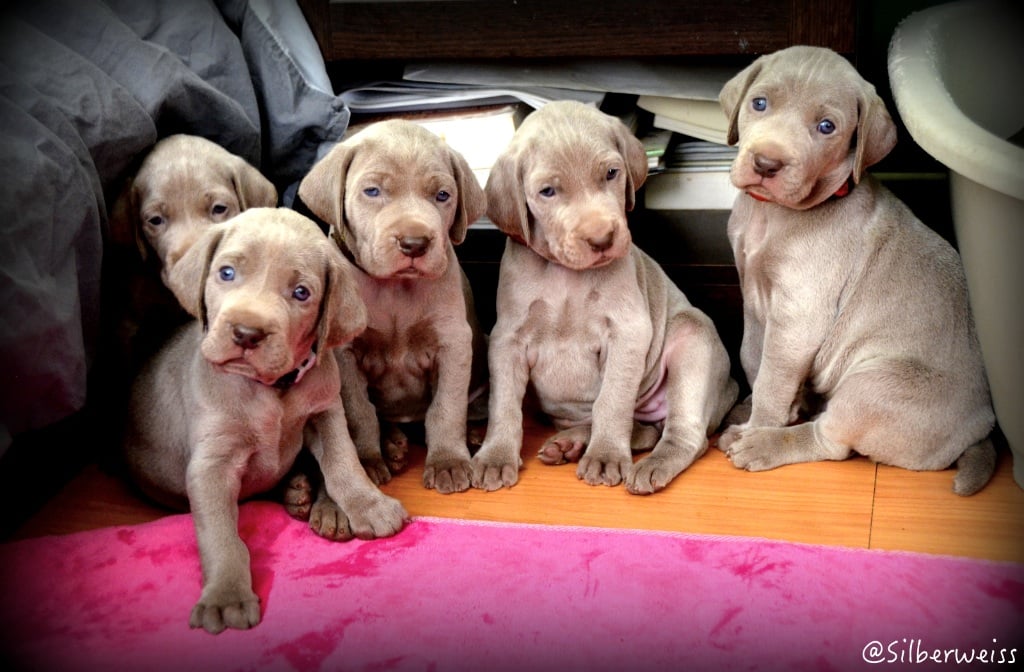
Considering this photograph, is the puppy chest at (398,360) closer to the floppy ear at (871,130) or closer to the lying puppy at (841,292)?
the lying puppy at (841,292)

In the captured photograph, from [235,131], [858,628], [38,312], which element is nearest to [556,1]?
[235,131]

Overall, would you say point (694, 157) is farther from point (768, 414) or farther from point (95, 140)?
point (95, 140)

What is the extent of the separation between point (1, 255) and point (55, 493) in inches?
40.6

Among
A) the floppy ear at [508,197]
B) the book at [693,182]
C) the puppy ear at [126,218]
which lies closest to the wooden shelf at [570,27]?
the book at [693,182]

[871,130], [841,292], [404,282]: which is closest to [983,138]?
[871,130]

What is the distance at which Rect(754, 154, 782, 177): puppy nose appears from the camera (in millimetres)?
3014

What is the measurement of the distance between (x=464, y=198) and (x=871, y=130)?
1.17 meters

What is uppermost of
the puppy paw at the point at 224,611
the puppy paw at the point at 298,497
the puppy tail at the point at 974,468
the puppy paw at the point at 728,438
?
the puppy paw at the point at 224,611

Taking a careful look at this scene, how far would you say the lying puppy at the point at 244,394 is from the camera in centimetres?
256

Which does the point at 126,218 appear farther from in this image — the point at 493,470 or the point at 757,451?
the point at 757,451

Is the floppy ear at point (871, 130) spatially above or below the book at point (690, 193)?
above

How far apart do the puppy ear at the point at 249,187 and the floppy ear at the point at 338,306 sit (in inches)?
23.6

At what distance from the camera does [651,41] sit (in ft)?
11.6

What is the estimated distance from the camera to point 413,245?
2.90 metres
